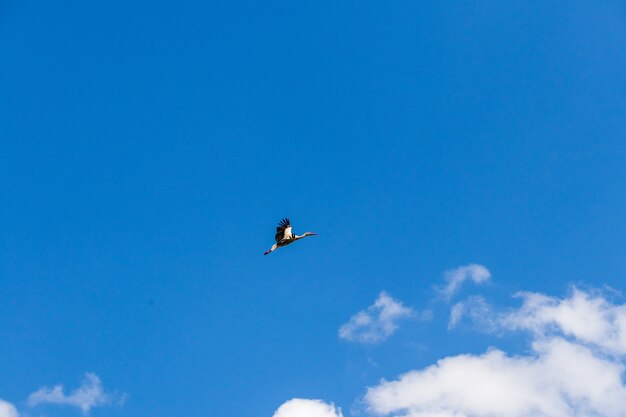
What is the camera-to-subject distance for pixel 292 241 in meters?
59.4
